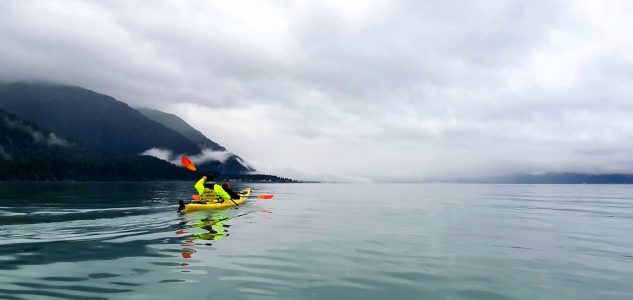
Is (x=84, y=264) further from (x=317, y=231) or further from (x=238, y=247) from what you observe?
(x=317, y=231)

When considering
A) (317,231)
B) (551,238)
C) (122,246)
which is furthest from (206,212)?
(551,238)

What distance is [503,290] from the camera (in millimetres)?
14172

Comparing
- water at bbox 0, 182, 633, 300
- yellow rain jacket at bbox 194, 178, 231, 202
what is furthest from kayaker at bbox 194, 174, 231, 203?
water at bbox 0, 182, 633, 300

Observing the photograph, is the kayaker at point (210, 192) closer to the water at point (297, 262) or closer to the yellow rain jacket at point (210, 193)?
the yellow rain jacket at point (210, 193)

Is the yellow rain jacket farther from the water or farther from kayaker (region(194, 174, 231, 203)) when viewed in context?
the water

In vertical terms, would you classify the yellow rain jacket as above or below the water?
above

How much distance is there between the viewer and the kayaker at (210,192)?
3997 cm

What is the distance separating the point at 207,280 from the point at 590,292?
1336 centimetres

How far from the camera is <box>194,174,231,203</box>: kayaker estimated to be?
40.0 meters

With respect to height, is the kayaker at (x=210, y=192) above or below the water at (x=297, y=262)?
above

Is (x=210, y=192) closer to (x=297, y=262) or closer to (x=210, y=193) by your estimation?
(x=210, y=193)

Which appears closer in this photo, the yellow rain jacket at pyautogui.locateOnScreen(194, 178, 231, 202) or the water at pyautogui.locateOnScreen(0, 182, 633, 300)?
the water at pyautogui.locateOnScreen(0, 182, 633, 300)

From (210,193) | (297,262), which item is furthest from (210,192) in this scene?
(297,262)

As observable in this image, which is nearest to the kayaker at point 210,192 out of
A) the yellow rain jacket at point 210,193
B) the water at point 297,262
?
the yellow rain jacket at point 210,193
